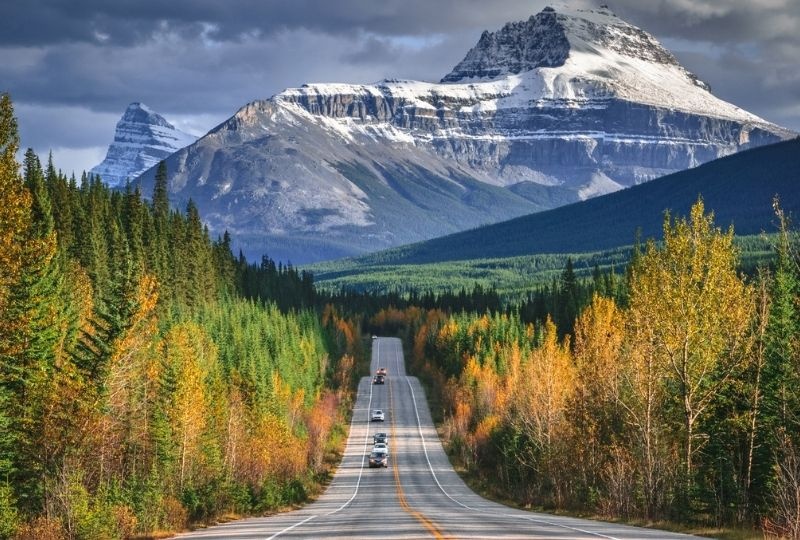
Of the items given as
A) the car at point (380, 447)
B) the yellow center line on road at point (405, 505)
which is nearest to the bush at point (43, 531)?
the yellow center line on road at point (405, 505)

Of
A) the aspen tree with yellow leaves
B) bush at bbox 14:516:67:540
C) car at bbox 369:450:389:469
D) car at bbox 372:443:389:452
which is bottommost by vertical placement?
car at bbox 369:450:389:469

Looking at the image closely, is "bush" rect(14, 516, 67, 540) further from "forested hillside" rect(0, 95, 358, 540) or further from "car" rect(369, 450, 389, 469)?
"car" rect(369, 450, 389, 469)

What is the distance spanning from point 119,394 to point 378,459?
2179 inches

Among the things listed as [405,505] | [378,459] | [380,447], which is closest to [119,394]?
[405,505]

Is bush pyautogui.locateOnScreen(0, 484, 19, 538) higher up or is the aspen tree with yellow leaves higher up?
the aspen tree with yellow leaves

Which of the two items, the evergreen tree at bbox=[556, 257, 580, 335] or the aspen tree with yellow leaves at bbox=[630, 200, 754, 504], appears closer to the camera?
the aspen tree with yellow leaves at bbox=[630, 200, 754, 504]

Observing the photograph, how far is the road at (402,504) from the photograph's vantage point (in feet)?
115

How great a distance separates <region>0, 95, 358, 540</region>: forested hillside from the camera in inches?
1484

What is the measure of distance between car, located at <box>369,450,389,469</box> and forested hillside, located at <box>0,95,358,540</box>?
5235 mm

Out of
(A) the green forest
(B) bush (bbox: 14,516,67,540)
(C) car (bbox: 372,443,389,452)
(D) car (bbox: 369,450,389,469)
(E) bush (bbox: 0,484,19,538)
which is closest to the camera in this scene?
(B) bush (bbox: 14,516,67,540)

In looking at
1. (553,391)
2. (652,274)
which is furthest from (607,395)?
(553,391)

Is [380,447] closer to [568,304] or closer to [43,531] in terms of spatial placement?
[568,304]

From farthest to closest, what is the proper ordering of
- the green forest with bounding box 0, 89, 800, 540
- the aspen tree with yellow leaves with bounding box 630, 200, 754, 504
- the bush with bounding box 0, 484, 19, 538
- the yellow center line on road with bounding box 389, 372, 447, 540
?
the aspen tree with yellow leaves with bounding box 630, 200, 754, 504 < the green forest with bounding box 0, 89, 800, 540 < the bush with bounding box 0, 484, 19, 538 < the yellow center line on road with bounding box 389, 372, 447, 540

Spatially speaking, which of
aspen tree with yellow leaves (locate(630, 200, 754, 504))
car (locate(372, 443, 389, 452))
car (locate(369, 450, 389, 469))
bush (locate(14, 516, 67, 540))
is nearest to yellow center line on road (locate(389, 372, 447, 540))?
car (locate(369, 450, 389, 469))
